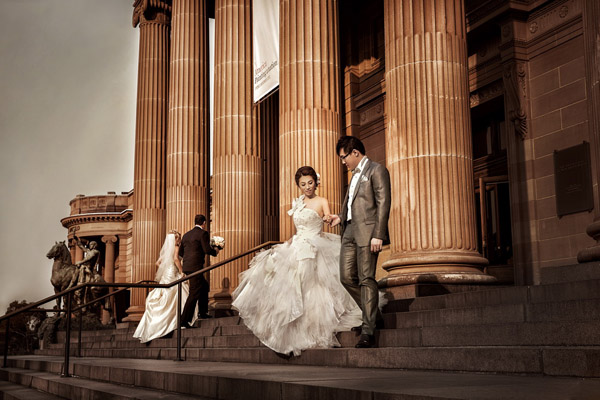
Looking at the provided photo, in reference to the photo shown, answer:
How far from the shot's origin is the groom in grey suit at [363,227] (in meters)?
6.68

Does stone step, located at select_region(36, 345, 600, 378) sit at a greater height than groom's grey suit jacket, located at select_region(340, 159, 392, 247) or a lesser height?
lesser

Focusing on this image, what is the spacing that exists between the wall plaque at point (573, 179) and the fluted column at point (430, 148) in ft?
13.1

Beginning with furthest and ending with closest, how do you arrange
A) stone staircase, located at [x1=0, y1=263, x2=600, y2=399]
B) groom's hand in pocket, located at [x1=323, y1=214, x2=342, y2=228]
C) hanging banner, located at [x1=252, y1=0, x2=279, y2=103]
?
hanging banner, located at [x1=252, y1=0, x2=279, y2=103] → groom's hand in pocket, located at [x1=323, y1=214, x2=342, y2=228] → stone staircase, located at [x1=0, y1=263, x2=600, y2=399]

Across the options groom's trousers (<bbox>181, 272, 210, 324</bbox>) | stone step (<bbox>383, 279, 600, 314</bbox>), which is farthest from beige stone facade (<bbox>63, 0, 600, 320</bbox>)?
groom's trousers (<bbox>181, 272, 210, 324</bbox>)

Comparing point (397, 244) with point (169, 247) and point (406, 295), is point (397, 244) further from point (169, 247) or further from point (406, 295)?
point (169, 247)

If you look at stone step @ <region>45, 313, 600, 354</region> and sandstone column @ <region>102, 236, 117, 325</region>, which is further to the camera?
sandstone column @ <region>102, 236, 117, 325</region>

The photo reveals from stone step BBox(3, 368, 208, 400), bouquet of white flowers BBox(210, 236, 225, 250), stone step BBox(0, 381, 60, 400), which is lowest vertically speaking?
stone step BBox(0, 381, 60, 400)

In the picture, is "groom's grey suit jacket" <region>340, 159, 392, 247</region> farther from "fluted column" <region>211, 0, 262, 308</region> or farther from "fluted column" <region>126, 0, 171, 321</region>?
"fluted column" <region>126, 0, 171, 321</region>

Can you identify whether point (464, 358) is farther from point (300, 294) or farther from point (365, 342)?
point (300, 294)

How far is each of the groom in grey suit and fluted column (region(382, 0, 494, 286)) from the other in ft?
6.81

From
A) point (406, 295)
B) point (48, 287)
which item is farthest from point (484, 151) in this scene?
point (48, 287)

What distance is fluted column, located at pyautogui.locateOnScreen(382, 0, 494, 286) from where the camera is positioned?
9.09 m

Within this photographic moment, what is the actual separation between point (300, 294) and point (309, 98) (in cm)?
586

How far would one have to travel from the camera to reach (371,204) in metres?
6.86
